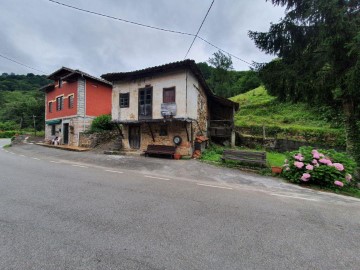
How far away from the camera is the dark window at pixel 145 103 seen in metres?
13.2

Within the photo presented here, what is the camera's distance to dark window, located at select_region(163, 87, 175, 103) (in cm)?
1241

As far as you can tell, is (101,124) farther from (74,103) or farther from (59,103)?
(59,103)

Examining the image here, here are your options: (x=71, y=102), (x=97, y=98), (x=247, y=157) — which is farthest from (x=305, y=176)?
(x=71, y=102)

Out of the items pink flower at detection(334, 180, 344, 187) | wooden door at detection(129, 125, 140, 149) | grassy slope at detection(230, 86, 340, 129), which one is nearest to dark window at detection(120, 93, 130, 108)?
wooden door at detection(129, 125, 140, 149)

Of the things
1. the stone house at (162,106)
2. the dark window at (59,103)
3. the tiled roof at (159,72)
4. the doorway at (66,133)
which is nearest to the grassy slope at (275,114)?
the stone house at (162,106)

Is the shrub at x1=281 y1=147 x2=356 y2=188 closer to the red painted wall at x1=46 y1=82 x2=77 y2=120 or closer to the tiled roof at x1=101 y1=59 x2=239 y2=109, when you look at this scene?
the tiled roof at x1=101 y1=59 x2=239 y2=109

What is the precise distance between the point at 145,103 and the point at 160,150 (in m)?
3.70

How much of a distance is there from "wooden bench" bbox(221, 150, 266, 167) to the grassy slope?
30.5ft

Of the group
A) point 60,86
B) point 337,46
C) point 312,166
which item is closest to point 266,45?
point 337,46

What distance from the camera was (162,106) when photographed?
1238 centimetres

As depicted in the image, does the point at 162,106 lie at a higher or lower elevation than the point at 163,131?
higher

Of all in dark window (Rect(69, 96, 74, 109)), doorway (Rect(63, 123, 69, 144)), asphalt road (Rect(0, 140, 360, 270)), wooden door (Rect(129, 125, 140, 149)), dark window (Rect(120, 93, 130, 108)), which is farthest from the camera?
doorway (Rect(63, 123, 69, 144))

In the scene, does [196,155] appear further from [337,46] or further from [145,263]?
[145,263]

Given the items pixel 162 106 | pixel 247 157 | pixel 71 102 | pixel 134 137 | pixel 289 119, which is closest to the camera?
pixel 247 157
